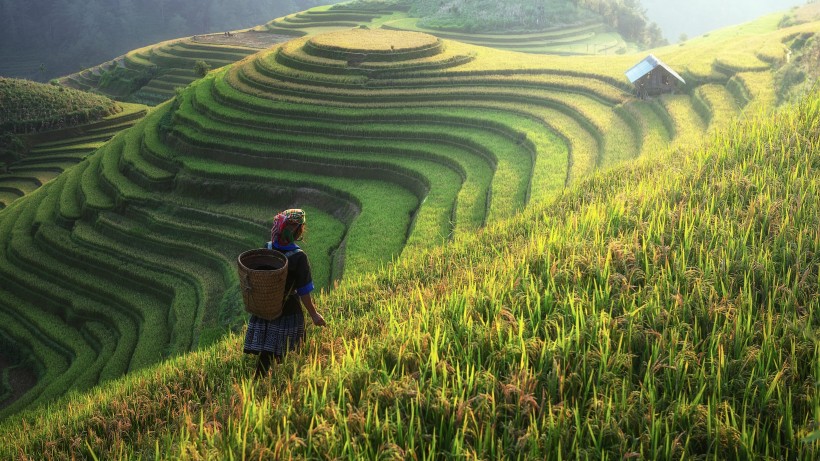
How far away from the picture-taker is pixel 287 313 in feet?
16.1

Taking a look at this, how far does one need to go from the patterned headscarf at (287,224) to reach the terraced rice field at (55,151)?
31.4 metres

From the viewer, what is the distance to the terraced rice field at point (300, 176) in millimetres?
14359

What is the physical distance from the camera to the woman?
15.7ft

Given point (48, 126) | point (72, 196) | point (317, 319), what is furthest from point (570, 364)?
point (48, 126)

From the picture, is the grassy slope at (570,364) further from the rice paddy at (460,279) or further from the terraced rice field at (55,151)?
the terraced rice field at (55,151)

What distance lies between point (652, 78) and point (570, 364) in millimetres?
16804

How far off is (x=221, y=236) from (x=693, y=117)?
13400 millimetres

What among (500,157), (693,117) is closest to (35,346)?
(500,157)

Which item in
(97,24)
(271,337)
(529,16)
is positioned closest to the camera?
(271,337)

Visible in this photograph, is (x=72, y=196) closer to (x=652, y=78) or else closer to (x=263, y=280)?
(x=652, y=78)

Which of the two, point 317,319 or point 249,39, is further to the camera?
point 249,39

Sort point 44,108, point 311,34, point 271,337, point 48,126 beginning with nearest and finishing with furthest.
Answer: point 271,337, point 48,126, point 44,108, point 311,34

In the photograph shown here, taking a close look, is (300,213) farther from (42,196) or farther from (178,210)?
(42,196)

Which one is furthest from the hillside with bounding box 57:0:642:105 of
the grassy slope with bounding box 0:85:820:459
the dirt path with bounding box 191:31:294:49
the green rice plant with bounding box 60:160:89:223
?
the grassy slope with bounding box 0:85:820:459
